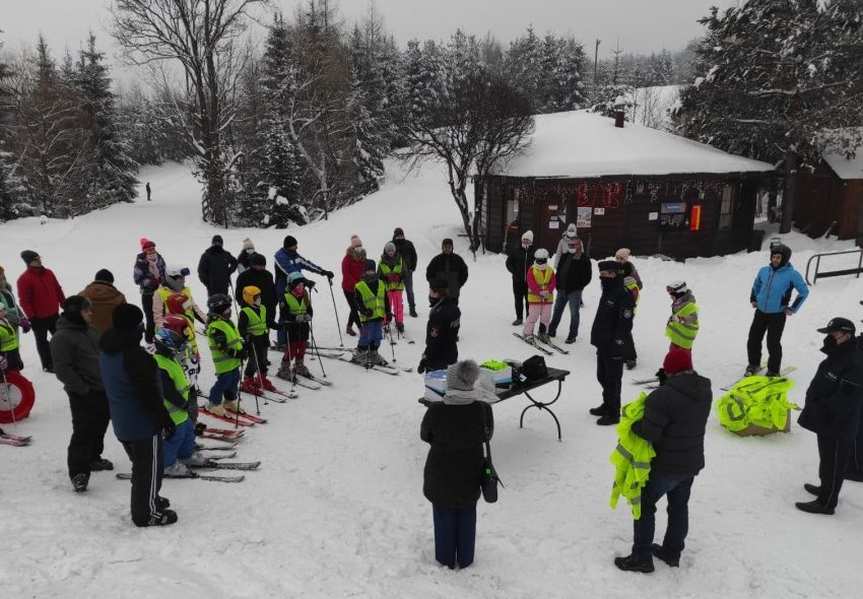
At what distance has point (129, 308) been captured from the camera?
4.76m

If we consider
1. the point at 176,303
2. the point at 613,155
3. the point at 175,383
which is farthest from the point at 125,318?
the point at 613,155

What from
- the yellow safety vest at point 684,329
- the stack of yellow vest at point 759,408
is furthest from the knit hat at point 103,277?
the stack of yellow vest at point 759,408

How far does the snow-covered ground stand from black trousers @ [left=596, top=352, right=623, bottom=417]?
0.33 metres

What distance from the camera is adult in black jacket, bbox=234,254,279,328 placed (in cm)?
920

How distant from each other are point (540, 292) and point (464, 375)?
6.68 m

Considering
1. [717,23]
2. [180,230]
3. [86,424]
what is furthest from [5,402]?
[717,23]

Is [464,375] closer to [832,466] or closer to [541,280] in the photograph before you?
[832,466]

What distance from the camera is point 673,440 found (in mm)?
4277

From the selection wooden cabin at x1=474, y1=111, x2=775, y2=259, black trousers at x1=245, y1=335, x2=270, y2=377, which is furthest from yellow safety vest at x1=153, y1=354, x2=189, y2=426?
wooden cabin at x1=474, y1=111, x2=775, y2=259

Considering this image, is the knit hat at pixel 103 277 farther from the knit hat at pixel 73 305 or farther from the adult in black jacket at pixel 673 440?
the adult in black jacket at pixel 673 440

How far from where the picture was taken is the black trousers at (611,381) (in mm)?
7336

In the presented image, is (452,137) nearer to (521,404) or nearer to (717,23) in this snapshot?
(717,23)

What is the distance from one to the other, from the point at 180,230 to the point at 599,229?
1797cm

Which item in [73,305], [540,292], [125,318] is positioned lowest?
[540,292]
